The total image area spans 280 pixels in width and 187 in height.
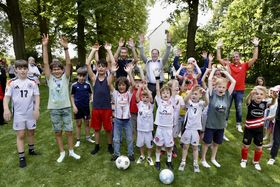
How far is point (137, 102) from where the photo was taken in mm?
5520

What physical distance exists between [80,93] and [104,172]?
186cm

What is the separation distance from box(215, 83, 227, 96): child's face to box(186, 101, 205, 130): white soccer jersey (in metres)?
0.47

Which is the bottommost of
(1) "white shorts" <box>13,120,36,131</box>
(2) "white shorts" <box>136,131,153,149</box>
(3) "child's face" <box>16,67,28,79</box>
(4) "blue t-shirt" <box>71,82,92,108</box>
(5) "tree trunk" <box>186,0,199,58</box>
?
(2) "white shorts" <box>136,131,153,149</box>

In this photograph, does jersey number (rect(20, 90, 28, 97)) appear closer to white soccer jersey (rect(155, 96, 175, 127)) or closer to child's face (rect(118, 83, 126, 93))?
child's face (rect(118, 83, 126, 93))

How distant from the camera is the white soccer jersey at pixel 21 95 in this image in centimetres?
482

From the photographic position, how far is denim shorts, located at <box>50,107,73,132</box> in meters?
5.04

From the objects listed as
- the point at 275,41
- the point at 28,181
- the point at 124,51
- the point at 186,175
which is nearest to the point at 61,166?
the point at 28,181

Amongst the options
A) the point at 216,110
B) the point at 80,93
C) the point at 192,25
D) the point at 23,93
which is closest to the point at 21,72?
the point at 23,93

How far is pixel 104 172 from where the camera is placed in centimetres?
486

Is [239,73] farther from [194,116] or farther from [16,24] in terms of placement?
[16,24]

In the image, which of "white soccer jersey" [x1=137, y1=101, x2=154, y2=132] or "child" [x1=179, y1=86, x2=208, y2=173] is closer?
"child" [x1=179, y1=86, x2=208, y2=173]

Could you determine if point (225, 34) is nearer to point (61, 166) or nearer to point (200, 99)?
point (200, 99)

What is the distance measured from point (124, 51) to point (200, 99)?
220 centimetres

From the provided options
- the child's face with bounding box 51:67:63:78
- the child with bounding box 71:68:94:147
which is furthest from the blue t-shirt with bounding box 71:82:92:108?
the child's face with bounding box 51:67:63:78
